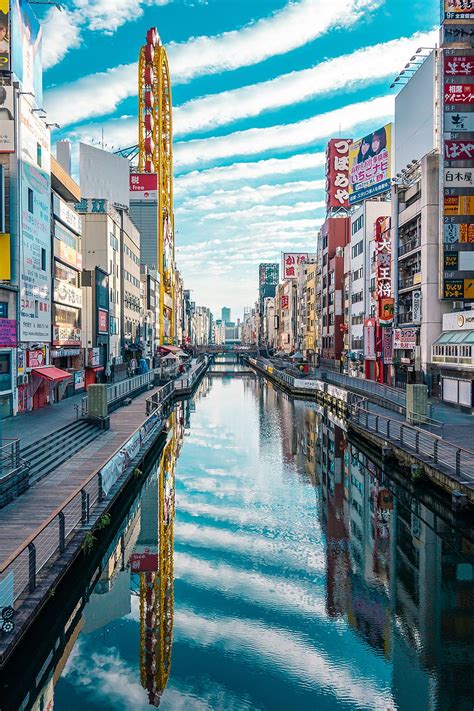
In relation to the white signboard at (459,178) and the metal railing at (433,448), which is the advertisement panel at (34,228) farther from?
the white signboard at (459,178)

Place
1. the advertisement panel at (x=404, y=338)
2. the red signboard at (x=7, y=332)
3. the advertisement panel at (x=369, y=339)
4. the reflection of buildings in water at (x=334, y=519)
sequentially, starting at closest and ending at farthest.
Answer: the reflection of buildings in water at (x=334, y=519) < the red signboard at (x=7, y=332) < the advertisement panel at (x=404, y=338) < the advertisement panel at (x=369, y=339)

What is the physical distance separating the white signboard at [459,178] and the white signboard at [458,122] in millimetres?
2902

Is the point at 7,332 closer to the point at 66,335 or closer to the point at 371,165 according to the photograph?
the point at 66,335

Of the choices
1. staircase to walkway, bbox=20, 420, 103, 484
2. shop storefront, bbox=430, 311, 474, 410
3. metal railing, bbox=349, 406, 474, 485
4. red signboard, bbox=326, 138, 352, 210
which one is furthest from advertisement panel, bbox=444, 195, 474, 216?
red signboard, bbox=326, 138, 352, 210

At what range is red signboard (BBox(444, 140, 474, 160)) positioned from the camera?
135ft

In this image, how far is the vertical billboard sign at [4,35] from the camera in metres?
30.3

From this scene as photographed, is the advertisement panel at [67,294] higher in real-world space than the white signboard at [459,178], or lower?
lower

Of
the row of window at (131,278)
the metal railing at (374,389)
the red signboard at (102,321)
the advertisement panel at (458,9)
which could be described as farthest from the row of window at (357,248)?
the red signboard at (102,321)

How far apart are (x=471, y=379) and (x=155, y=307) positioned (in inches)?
2961

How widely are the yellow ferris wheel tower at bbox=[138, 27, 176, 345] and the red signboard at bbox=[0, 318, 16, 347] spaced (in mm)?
76787

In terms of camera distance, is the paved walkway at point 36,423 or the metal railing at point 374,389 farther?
the metal railing at point 374,389

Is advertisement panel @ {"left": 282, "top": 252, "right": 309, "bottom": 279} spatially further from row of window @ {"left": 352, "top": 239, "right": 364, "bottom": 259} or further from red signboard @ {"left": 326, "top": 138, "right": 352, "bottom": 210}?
row of window @ {"left": 352, "top": 239, "right": 364, "bottom": 259}

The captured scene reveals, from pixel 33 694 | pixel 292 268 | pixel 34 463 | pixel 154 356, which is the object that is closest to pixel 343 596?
pixel 33 694

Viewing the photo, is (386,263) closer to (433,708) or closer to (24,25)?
(24,25)
